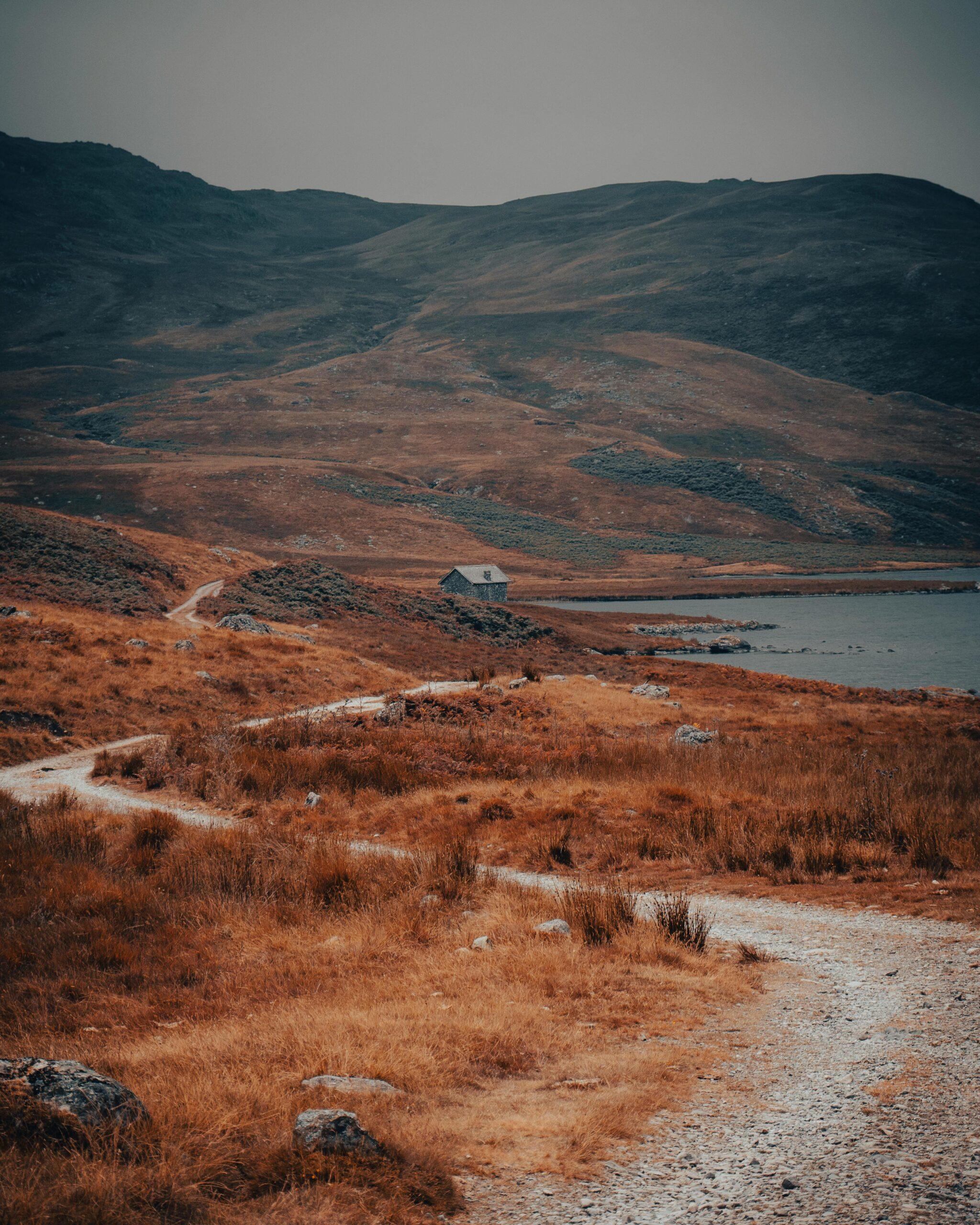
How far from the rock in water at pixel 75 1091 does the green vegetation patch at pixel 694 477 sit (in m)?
186

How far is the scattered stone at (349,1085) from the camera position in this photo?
4953 mm

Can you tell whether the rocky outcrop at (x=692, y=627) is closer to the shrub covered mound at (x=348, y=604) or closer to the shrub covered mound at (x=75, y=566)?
the shrub covered mound at (x=348, y=604)

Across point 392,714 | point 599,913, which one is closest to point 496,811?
point 599,913

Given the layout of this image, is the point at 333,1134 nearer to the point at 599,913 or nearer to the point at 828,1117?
the point at 828,1117

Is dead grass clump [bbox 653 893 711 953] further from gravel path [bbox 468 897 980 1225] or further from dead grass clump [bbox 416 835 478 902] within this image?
dead grass clump [bbox 416 835 478 902]

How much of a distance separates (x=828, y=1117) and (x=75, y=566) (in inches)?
2000

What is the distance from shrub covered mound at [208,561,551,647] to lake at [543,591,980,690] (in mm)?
15500

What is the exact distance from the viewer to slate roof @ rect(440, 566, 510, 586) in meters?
79.9

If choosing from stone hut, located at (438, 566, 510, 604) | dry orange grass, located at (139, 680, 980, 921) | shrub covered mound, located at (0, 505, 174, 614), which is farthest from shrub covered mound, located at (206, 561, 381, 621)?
dry orange grass, located at (139, 680, 980, 921)

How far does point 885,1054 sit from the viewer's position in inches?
220

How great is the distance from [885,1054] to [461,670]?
42838 mm

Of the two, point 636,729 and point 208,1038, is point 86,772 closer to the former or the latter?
point 208,1038

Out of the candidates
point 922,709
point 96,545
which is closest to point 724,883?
point 922,709

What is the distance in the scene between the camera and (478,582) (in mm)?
79688
